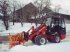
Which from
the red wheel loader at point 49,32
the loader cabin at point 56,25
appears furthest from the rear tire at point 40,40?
the loader cabin at point 56,25

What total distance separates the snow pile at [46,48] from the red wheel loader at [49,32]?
4cm

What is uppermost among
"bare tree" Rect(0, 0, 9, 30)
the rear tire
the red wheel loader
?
"bare tree" Rect(0, 0, 9, 30)

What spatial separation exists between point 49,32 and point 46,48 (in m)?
0.16

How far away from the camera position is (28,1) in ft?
5.41

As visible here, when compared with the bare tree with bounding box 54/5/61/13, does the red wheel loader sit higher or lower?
lower

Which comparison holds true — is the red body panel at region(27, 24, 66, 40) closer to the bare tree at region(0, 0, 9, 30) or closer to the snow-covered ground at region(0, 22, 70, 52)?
the snow-covered ground at region(0, 22, 70, 52)

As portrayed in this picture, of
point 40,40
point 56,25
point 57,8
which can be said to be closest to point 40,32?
point 40,40

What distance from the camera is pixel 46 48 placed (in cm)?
162

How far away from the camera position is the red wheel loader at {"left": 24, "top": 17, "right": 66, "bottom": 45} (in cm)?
159

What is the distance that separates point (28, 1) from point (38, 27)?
27 cm

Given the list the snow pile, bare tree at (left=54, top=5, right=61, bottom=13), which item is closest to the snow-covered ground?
the snow pile

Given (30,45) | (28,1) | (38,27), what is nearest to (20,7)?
(28,1)

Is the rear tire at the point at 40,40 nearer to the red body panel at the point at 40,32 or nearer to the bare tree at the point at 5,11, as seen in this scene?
the red body panel at the point at 40,32

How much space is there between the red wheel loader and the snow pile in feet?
0.13
